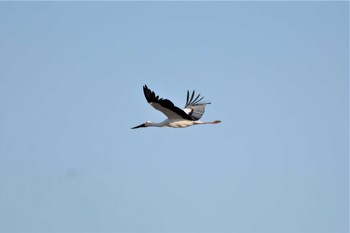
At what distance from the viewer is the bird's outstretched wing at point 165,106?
34.0 meters

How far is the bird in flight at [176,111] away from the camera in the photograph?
34.4m

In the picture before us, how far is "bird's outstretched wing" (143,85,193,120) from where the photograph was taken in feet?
112

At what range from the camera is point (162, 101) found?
34469 mm

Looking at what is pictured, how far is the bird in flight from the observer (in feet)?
113

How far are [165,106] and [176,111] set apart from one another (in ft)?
2.54

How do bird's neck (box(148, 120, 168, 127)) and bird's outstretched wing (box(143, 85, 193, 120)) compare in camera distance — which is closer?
bird's outstretched wing (box(143, 85, 193, 120))

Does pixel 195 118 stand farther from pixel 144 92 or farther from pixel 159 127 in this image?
pixel 144 92

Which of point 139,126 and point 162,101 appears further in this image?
point 139,126

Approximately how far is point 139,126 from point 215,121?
137 inches

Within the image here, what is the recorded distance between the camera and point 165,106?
3516 cm

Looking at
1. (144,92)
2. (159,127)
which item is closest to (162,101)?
(144,92)

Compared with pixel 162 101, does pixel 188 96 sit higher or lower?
higher

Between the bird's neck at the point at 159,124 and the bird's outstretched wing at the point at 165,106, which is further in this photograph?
the bird's neck at the point at 159,124

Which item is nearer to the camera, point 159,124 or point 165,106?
point 165,106
